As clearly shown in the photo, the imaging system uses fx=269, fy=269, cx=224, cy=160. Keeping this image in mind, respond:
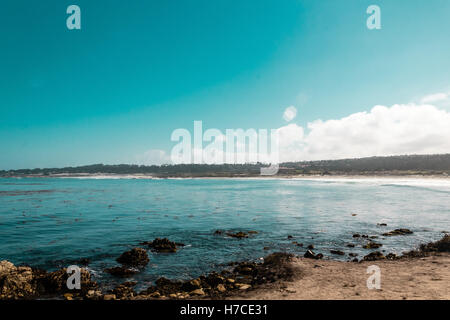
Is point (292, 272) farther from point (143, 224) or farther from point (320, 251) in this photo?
point (143, 224)

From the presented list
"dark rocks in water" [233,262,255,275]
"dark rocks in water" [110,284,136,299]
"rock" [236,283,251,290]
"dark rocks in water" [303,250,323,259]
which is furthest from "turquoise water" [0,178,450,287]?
"rock" [236,283,251,290]

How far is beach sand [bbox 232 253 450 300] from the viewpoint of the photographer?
36.6ft

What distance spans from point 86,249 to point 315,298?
18658mm

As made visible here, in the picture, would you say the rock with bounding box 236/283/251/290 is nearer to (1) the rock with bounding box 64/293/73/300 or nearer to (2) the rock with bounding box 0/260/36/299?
(1) the rock with bounding box 64/293/73/300

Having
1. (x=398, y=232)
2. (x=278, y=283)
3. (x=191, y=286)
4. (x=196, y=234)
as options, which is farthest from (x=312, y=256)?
(x=398, y=232)

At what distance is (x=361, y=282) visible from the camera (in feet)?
42.0

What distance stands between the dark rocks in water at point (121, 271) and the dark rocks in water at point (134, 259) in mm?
1436

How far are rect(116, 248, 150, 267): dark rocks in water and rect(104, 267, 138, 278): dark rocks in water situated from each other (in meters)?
1.44

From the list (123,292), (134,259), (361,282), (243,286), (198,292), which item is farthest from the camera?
(134,259)

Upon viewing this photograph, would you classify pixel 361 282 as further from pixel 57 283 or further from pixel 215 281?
pixel 57 283

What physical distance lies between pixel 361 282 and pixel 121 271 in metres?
13.2
